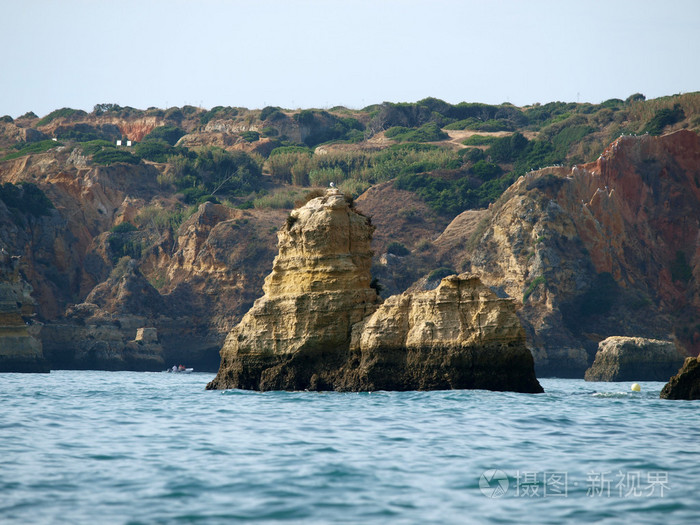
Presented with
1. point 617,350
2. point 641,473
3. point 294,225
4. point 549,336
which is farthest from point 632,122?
point 641,473

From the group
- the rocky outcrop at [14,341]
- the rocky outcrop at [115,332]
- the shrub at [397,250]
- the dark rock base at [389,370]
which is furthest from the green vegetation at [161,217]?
the dark rock base at [389,370]

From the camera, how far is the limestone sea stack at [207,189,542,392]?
2459 cm

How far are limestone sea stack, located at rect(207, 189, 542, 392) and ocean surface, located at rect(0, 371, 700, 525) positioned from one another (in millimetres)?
3079

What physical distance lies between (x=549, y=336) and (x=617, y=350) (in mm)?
13329

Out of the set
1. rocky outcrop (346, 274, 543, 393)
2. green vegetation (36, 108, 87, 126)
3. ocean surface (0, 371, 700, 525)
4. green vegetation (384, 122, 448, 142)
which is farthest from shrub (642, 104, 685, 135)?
green vegetation (36, 108, 87, 126)

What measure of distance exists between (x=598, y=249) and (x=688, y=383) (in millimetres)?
43264

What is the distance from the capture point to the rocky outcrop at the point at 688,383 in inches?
892

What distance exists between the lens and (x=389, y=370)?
25.5 meters

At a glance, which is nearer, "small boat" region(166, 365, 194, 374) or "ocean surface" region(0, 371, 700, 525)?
"ocean surface" region(0, 371, 700, 525)

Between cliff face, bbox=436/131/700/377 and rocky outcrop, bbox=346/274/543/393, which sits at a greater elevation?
cliff face, bbox=436/131/700/377

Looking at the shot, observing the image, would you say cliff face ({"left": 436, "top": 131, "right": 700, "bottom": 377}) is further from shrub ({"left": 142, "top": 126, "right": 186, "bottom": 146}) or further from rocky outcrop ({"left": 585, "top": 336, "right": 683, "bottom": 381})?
shrub ({"left": 142, "top": 126, "right": 186, "bottom": 146})

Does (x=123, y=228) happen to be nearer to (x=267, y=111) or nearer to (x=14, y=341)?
(x=14, y=341)

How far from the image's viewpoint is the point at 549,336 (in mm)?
60000

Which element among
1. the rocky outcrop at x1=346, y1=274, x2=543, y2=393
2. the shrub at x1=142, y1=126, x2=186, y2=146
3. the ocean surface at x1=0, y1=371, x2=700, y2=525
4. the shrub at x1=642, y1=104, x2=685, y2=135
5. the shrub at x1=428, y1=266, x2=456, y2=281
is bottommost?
the ocean surface at x1=0, y1=371, x2=700, y2=525
